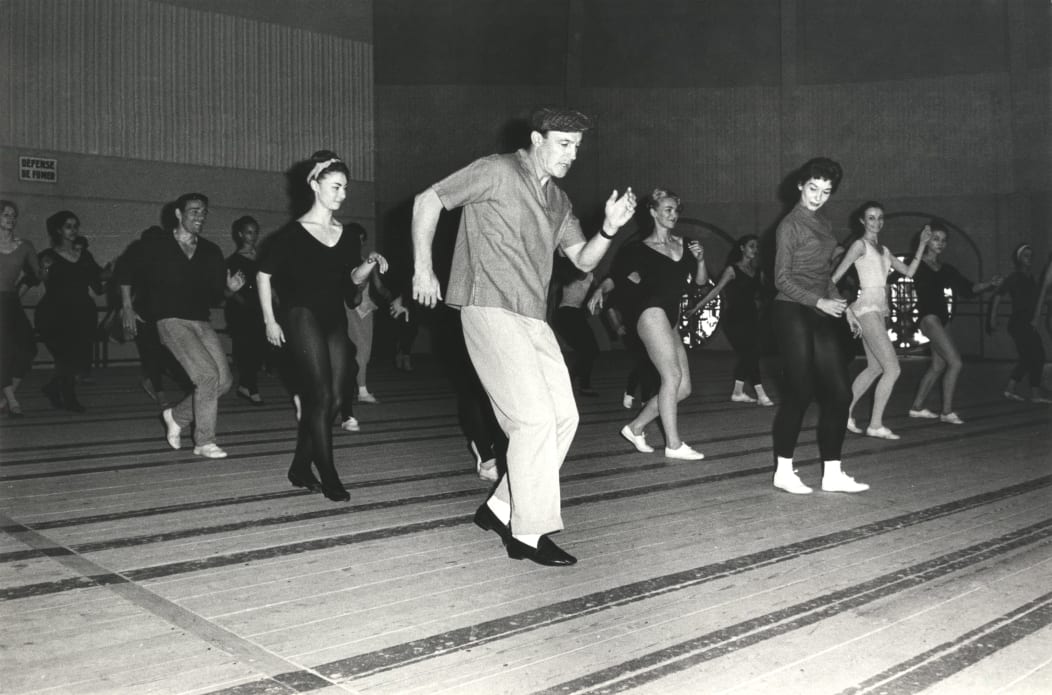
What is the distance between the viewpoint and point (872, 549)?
4.07 m

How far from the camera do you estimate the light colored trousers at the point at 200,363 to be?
6297mm

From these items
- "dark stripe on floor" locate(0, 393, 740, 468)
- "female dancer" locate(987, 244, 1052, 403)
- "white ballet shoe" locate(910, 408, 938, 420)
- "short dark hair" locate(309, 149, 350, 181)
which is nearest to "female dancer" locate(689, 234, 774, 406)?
"white ballet shoe" locate(910, 408, 938, 420)

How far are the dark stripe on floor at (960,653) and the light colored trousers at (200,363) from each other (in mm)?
4705

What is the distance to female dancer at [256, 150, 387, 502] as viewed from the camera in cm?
500

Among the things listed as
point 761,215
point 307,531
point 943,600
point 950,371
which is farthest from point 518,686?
point 761,215

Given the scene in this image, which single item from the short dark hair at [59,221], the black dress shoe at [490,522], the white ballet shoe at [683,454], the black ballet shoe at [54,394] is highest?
the short dark hair at [59,221]

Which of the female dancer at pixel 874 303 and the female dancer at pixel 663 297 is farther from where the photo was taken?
the female dancer at pixel 874 303

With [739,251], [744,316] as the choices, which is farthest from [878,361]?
[739,251]

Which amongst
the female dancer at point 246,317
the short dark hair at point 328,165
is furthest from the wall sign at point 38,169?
the short dark hair at point 328,165

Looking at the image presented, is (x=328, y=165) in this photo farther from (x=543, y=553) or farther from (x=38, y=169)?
(x=38, y=169)

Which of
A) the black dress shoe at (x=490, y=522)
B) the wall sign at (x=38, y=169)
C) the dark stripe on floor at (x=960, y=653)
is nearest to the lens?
the dark stripe on floor at (x=960, y=653)

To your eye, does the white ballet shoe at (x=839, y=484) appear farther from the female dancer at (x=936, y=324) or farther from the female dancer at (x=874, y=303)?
the female dancer at (x=936, y=324)

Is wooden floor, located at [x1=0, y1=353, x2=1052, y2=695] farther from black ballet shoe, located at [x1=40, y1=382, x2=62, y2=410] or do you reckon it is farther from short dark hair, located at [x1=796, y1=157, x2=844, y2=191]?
black ballet shoe, located at [x1=40, y1=382, x2=62, y2=410]

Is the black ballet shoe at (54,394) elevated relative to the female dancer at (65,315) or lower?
lower
